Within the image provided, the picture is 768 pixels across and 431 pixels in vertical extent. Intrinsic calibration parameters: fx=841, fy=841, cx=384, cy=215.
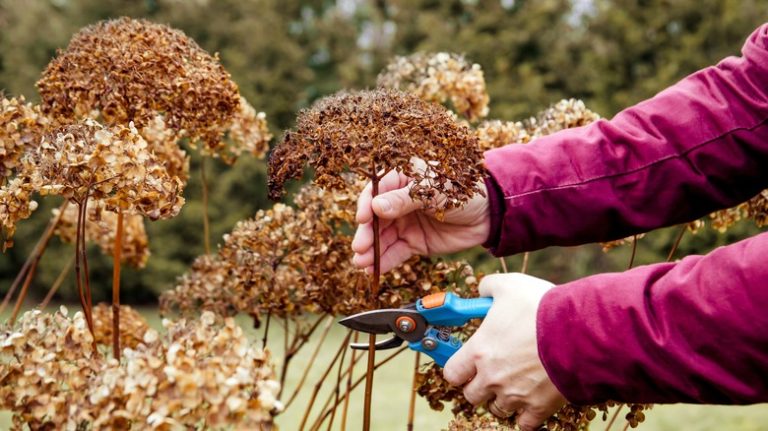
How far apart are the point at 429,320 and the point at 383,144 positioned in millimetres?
356

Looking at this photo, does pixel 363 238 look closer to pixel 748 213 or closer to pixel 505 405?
pixel 505 405

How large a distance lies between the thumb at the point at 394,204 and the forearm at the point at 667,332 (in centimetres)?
34

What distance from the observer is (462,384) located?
59.6 inches

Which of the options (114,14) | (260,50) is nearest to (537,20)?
(260,50)

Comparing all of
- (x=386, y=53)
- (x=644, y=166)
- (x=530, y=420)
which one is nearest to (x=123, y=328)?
(x=530, y=420)

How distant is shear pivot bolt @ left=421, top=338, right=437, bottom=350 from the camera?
1513 millimetres

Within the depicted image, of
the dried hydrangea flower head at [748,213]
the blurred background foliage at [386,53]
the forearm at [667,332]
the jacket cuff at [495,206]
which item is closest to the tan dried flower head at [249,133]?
the jacket cuff at [495,206]

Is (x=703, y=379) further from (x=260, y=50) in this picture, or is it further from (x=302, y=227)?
(x=260, y=50)

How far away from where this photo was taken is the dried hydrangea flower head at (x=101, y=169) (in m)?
1.32

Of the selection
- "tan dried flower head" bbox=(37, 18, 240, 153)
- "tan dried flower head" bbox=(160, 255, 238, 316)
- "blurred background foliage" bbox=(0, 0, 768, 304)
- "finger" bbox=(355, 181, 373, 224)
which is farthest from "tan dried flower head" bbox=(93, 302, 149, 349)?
"blurred background foliage" bbox=(0, 0, 768, 304)

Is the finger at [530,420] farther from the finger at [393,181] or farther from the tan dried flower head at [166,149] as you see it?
the tan dried flower head at [166,149]

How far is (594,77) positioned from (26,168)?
802cm

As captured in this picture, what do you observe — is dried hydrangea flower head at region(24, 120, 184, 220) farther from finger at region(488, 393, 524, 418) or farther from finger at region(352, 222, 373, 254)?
finger at region(488, 393, 524, 418)

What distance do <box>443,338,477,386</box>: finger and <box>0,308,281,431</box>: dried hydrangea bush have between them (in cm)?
40
